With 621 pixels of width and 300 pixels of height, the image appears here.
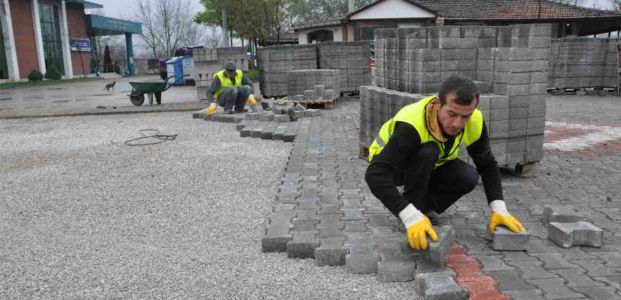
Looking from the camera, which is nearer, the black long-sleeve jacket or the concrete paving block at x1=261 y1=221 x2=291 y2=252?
the black long-sleeve jacket

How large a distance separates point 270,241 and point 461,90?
1713 mm

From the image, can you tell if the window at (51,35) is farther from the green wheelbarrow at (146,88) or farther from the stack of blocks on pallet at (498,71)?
the stack of blocks on pallet at (498,71)

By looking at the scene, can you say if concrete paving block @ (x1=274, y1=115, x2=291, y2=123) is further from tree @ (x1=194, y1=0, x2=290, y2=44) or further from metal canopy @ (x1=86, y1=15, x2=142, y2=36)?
metal canopy @ (x1=86, y1=15, x2=142, y2=36)

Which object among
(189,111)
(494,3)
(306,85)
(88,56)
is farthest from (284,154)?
(88,56)

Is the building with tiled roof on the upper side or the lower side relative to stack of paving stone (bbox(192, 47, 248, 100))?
upper

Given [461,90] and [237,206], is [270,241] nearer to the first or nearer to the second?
[237,206]

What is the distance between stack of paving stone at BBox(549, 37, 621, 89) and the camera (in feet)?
45.8

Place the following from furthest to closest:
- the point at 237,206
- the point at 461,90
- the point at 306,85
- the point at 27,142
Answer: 1. the point at 306,85
2. the point at 27,142
3. the point at 237,206
4. the point at 461,90

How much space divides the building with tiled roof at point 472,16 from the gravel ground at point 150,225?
22.4m

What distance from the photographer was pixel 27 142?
8.66 metres

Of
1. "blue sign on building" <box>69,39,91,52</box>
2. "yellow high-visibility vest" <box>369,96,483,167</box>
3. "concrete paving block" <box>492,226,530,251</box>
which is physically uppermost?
"blue sign on building" <box>69,39,91,52</box>

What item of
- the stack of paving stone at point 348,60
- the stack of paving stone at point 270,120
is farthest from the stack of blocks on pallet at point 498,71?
the stack of paving stone at point 348,60

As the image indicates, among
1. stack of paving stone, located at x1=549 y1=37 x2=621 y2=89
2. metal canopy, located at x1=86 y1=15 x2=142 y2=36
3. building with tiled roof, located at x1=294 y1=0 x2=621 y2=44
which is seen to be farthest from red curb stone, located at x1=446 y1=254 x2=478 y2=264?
metal canopy, located at x1=86 y1=15 x2=142 y2=36

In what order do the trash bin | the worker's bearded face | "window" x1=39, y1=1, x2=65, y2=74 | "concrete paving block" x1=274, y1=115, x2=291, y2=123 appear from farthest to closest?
1. "window" x1=39, y1=1, x2=65, y2=74
2. the trash bin
3. "concrete paving block" x1=274, y1=115, x2=291, y2=123
4. the worker's bearded face
